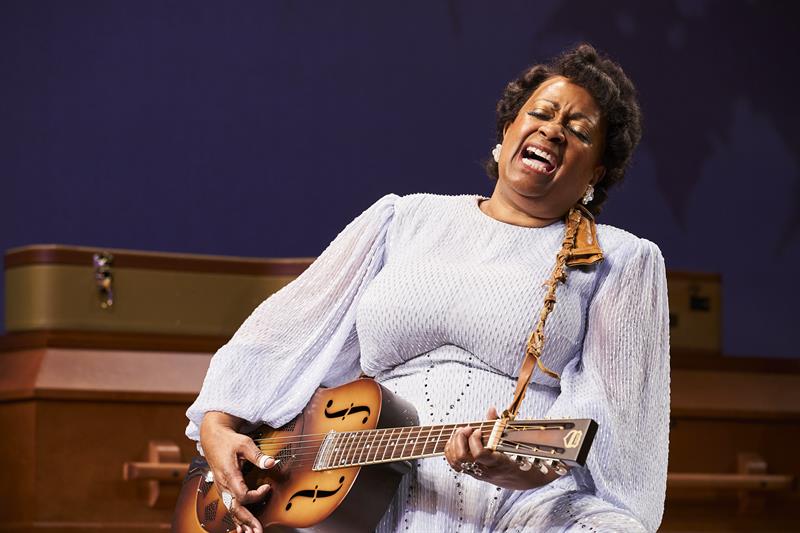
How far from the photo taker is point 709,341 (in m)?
4.03

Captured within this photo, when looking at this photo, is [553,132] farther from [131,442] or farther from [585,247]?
[131,442]

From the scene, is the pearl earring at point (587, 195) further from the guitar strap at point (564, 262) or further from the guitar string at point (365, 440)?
the guitar string at point (365, 440)

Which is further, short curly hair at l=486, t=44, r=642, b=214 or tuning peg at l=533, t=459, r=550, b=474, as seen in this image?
short curly hair at l=486, t=44, r=642, b=214

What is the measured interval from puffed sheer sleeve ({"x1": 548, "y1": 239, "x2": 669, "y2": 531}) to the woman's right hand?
512mm

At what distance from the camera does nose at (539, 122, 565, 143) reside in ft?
7.83

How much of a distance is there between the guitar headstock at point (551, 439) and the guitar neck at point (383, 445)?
0.18 feet

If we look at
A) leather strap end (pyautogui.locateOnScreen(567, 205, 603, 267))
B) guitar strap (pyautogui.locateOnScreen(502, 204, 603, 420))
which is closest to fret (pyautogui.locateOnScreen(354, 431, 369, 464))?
guitar strap (pyautogui.locateOnScreen(502, 204, 603, 420))

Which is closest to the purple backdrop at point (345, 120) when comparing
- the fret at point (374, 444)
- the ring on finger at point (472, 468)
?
the fret at point (374, 444)

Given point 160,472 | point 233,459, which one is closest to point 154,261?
point 160,472

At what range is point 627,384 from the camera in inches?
86.3

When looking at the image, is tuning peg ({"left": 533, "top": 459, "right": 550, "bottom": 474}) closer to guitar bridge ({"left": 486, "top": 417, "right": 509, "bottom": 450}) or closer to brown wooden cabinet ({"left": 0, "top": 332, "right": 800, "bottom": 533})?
guitar bridge ({"left": 486, "top": 417, "right": 509, "bottom": 450})

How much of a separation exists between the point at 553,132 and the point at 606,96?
145 mm

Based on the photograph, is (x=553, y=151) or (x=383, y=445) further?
(x=553, y=151)

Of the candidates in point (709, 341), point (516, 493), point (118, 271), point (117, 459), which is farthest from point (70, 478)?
point (709, 341)
